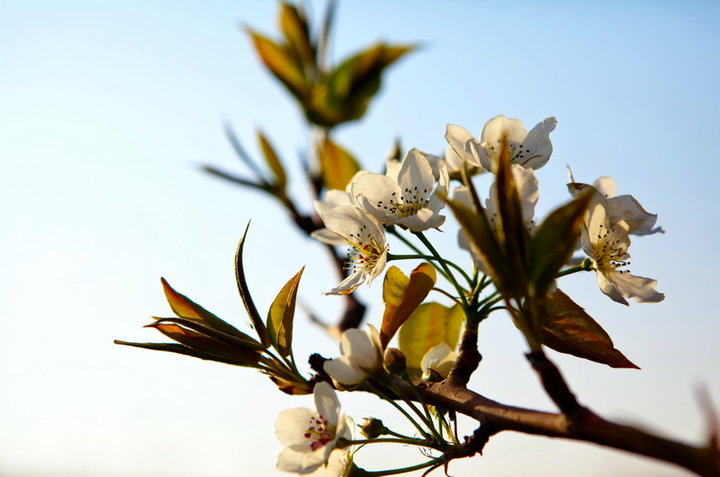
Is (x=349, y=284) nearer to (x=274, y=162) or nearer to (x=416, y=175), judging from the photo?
(x=416, y=175)

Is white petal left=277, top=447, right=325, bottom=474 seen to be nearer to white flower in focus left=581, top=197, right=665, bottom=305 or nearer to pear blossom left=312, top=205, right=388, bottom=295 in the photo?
pear blossom left=312, top=205, right=388, bottom=295

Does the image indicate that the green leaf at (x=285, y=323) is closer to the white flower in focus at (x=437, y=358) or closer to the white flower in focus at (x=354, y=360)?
the white flower in focus at (x=354, y=360)

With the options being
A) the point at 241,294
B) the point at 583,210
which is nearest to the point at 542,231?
the point at 583,210

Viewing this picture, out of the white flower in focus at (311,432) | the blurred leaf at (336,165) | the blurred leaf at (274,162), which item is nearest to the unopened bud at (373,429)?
the white flower in focus at (311,432)

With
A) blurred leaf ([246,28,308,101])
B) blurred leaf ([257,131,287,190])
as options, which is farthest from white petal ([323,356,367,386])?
blurred leaf ([246,28,308,101])

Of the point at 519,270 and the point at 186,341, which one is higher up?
the point at 186,341

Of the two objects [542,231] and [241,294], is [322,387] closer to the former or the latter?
[241,294]

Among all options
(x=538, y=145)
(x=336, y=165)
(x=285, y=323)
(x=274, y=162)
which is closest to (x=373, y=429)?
(x=285, y=323)
